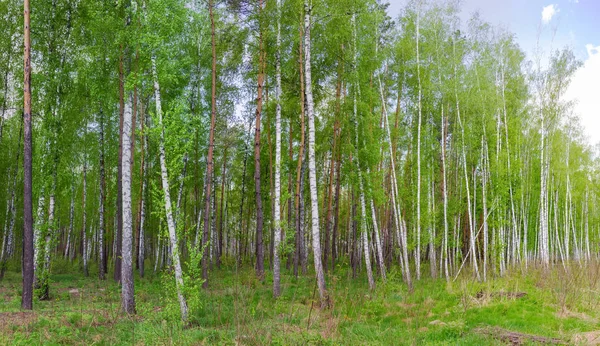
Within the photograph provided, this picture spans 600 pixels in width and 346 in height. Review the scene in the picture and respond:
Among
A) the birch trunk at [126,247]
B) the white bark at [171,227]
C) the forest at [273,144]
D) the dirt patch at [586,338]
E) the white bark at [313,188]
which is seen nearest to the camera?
the dirt patch at [586,338]

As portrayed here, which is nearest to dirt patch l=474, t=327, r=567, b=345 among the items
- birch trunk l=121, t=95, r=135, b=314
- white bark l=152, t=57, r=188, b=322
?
white bark l=152, t=57, r=188, b=322

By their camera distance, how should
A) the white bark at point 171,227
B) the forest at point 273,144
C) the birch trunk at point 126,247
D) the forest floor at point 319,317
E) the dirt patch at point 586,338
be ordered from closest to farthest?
the forest floor at point 319,317, the dirt patch at point 586,338, the white bark at point 171,227, the forest at point 273,144, the birch trunk at point 126,247

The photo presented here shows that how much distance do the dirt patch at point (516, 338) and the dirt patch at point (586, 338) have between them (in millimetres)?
259

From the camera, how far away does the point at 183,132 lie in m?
9.28

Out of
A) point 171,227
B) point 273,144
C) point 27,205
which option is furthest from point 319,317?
point 273,144

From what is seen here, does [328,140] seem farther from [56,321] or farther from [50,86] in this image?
[56,321]

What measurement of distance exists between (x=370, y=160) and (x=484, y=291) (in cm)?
593

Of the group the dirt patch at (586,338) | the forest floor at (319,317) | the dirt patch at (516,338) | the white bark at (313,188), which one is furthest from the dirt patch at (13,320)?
the dirt patch at (586,338)

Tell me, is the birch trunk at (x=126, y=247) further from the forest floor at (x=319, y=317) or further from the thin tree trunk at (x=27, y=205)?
the thin tree trunk at (x=27, y=205)

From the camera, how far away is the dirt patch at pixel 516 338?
7.75m

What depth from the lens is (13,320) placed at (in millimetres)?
Result: 8406

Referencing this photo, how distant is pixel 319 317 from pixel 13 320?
6997 mm

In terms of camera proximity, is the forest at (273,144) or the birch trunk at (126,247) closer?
the forest at (273,144)

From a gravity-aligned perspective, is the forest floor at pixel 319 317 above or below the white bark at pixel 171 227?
below
